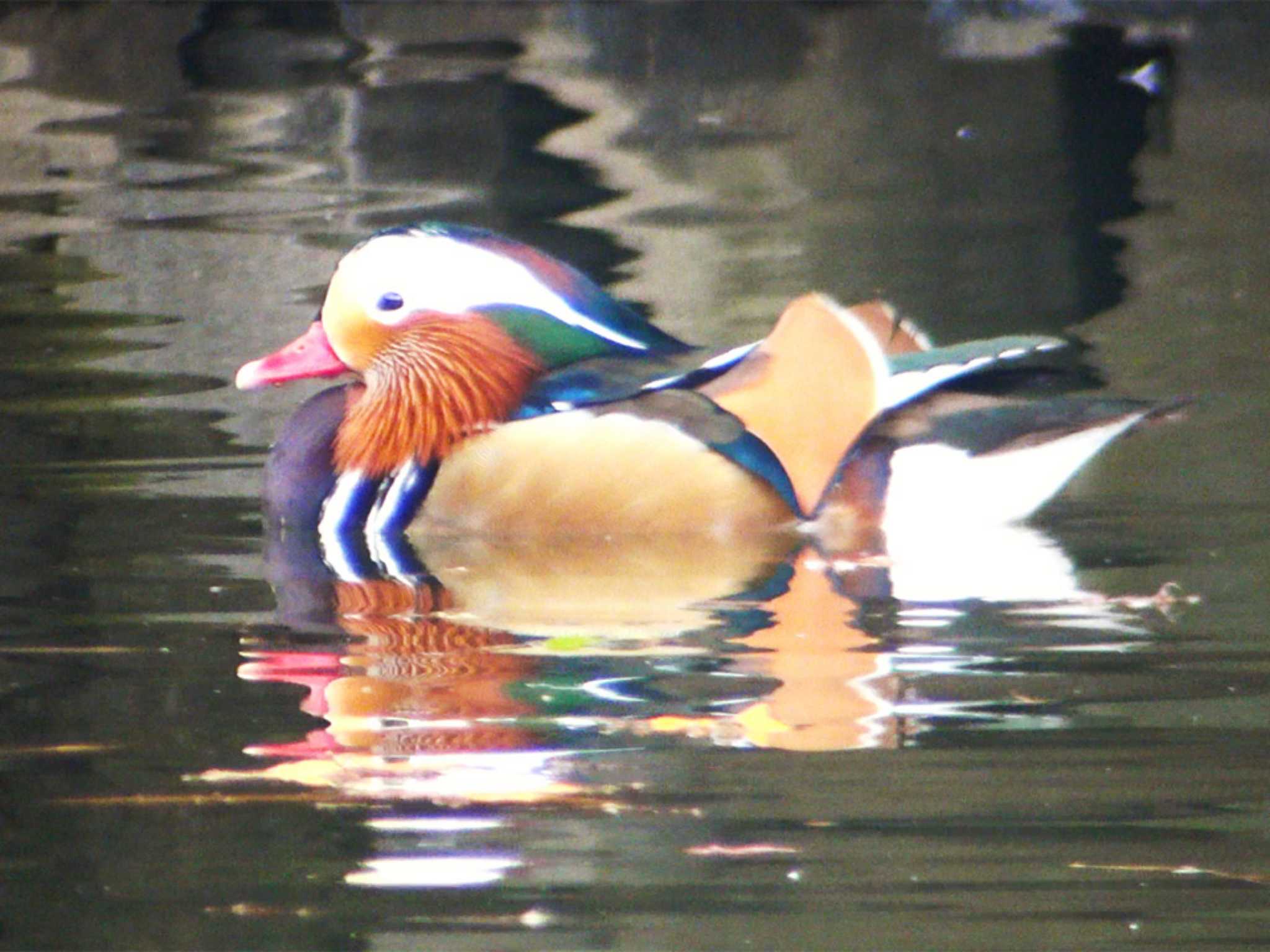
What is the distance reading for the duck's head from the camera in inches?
247

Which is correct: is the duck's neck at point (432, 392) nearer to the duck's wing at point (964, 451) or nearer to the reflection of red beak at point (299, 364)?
the reflection of red beak at point (299, 364)

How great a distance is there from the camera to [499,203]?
432 inches

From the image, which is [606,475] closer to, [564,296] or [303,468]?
[564,296]

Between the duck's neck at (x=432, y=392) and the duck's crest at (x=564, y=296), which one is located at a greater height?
the duck's crest at (x=564, y=296)

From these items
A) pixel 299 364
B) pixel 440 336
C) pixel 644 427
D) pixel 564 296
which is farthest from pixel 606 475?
pixel 299 364

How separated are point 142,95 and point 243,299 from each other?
18.1ft

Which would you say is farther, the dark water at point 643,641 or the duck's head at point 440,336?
the duck's head at point 440,336

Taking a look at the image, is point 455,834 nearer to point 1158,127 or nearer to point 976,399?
point 976,399

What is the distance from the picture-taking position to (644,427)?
5902 mm

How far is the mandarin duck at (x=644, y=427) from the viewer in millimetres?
5852

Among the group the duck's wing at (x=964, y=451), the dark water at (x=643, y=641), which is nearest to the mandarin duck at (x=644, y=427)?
the duck's wing at (x=964, y=451)

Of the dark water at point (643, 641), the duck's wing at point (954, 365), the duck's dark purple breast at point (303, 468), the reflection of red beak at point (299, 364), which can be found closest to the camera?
the dark water at point (643, 641)

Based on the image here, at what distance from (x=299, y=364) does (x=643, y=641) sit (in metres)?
1.80

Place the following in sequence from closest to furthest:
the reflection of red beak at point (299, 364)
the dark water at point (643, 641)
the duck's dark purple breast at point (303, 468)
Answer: the dark water at point (643, 641), the duck's dark purple breast at point (303, 468), the reflection of red beak at point (299, 364)
